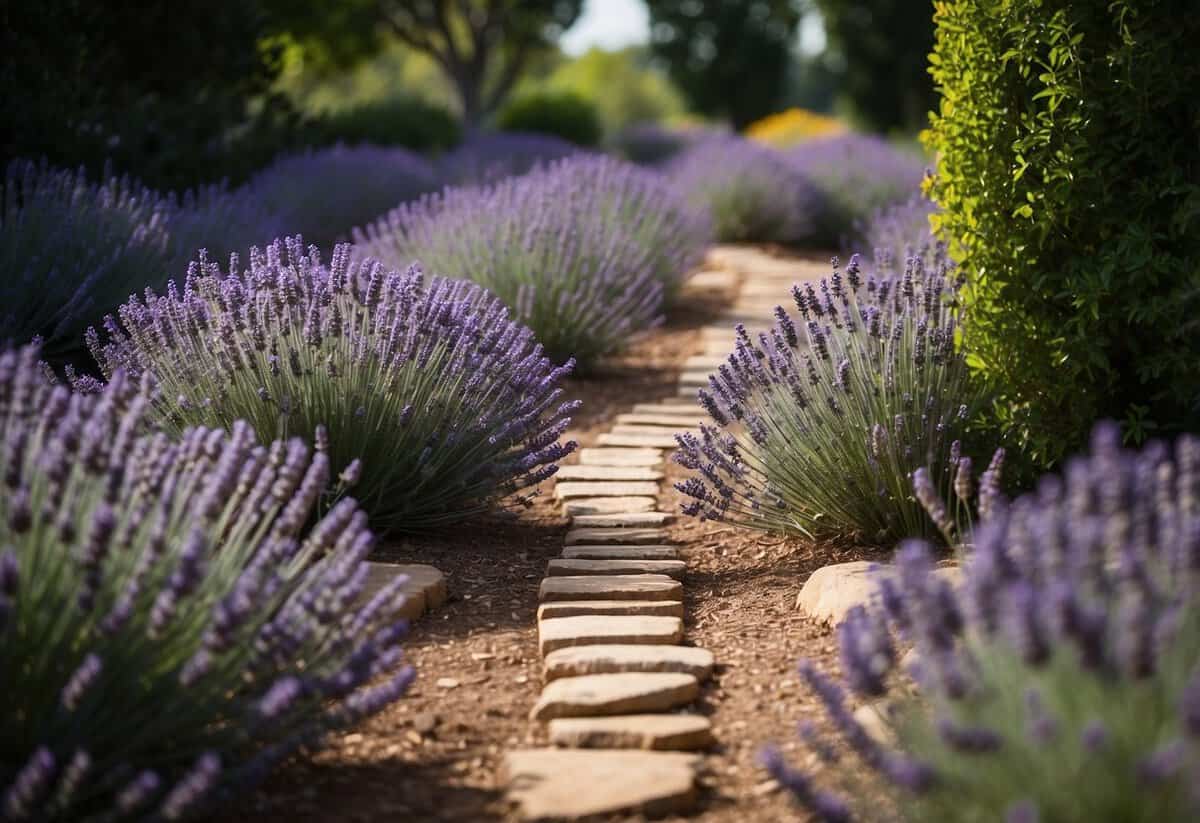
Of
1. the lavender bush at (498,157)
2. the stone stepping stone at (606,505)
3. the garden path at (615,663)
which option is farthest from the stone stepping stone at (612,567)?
the lavender bush at (498,157)

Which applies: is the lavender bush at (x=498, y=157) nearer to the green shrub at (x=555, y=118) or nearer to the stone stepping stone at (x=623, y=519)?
the green shrub at (x=555, y=118)

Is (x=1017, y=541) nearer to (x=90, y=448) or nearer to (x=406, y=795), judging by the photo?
(x=406, y=795)

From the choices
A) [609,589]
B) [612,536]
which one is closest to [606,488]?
[612,536]

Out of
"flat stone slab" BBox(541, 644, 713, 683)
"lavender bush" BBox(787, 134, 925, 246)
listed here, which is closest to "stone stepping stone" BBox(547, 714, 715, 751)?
"flat stone slab" BBox(541, 644, 713, 683)

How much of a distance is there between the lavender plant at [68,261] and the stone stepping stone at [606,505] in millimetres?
1740

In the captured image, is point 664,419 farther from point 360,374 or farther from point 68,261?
point 68,261

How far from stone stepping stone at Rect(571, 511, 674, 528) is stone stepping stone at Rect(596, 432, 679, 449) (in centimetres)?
88

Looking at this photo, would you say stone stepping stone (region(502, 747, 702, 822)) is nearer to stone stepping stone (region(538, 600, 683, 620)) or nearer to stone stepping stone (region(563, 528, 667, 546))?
stone stepping stone (region(538, 600, 683, 620))

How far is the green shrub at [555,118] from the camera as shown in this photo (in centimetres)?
1888

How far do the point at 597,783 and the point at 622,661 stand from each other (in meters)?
0.53

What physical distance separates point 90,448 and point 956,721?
143 centimetres

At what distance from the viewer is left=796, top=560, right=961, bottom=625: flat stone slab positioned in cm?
312

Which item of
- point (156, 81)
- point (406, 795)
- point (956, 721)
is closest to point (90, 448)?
point (406, 795)

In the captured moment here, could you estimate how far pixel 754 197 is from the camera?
11.3 metres
